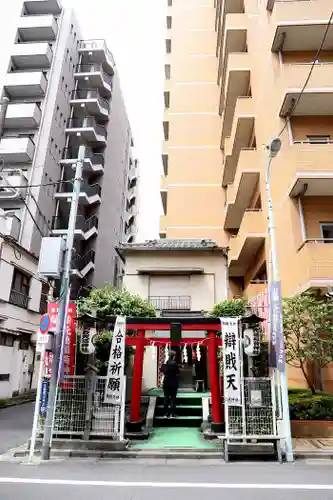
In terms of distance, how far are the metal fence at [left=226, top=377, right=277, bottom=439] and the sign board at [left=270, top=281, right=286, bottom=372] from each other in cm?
56

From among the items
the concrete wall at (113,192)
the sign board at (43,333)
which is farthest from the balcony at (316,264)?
the concrete wall at (113,192)

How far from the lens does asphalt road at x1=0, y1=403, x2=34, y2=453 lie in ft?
36.0

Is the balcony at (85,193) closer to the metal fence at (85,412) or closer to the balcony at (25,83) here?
the balcony at (25,83)

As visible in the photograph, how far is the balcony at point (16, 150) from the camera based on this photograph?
26.8 meters

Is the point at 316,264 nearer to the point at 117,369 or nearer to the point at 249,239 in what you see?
the point at 249,239

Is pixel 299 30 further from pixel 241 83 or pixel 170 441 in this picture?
pixel 170 441

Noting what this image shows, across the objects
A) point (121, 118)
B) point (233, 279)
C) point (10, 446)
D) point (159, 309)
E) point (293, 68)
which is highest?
point (121, 118)

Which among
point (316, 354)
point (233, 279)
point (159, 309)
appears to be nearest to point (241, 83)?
point (233, 279)

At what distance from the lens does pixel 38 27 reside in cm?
3131

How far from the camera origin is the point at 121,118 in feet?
137

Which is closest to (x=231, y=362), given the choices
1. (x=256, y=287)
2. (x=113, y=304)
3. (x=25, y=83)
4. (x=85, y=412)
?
(x=85, y=412)

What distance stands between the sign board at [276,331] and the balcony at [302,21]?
12028 mm

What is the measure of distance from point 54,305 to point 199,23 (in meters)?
32.0

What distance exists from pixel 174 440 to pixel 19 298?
15.3 meters
